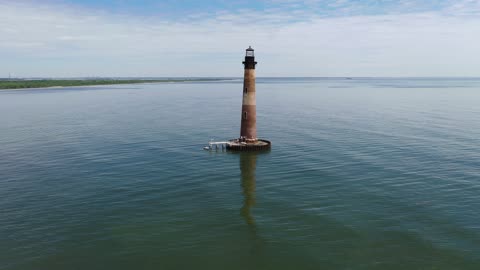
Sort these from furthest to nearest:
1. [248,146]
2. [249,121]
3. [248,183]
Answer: [249,121], [248,146], [248,183]

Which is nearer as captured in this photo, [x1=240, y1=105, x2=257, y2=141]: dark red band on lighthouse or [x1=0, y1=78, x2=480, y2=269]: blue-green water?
[x1=0, y1=78, x2=480, y2=269]: blue-green water

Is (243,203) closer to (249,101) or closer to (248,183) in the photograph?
(248,183)

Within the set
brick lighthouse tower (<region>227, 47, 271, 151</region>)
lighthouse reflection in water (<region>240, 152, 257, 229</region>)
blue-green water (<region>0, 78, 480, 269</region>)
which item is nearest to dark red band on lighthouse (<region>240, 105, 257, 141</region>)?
brick lighthouse tower (<region>227, 47, 271, 151</region>)

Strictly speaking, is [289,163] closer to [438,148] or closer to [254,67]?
[254,67]

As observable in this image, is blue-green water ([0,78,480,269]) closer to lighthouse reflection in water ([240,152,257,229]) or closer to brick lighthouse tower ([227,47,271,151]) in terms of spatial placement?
lighthouse reflection in water ([240,152,257,229])

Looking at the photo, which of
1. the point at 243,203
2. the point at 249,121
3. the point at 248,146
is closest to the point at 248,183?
the point at 243,203
